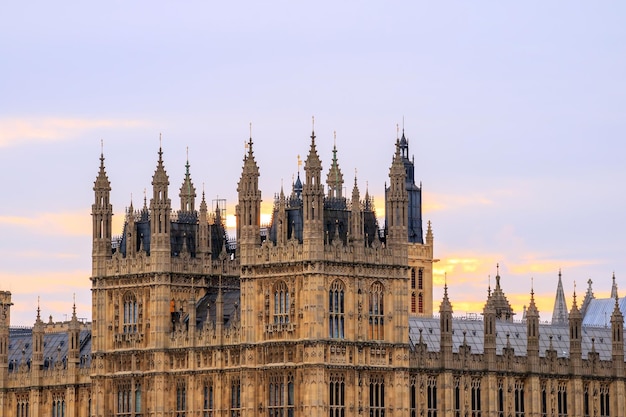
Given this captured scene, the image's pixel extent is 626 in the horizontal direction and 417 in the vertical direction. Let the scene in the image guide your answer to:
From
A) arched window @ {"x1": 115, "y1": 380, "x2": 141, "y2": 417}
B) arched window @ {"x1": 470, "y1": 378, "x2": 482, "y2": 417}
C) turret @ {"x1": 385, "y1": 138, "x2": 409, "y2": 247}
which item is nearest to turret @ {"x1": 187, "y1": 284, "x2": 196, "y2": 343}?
arched window @ {"x1": 115, "y1": 380, "x2": 141, "y2": 417}

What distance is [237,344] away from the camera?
190625 mm

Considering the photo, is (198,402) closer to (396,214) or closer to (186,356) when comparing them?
(186,356)

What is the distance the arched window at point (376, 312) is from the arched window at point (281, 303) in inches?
228

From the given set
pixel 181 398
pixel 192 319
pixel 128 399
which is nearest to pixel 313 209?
pixel 192 319

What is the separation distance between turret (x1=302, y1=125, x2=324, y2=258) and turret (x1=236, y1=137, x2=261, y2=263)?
17.1ft

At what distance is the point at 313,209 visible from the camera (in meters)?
187

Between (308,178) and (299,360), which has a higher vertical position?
(308,178)

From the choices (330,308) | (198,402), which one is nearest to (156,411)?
(198,402)

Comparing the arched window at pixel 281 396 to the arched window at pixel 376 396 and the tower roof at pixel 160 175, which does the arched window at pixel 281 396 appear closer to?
the arched window at pixel 376 396

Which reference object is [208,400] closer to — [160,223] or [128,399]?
[128,399]

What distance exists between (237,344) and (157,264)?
9690mm

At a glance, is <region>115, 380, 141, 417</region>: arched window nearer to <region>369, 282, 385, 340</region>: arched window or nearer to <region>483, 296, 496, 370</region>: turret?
<region>369, 282, 385, 340</region>: arched window

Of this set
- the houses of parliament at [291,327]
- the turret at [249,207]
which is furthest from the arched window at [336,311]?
the turret at [249,207]

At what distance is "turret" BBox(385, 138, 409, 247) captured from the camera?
190 m
